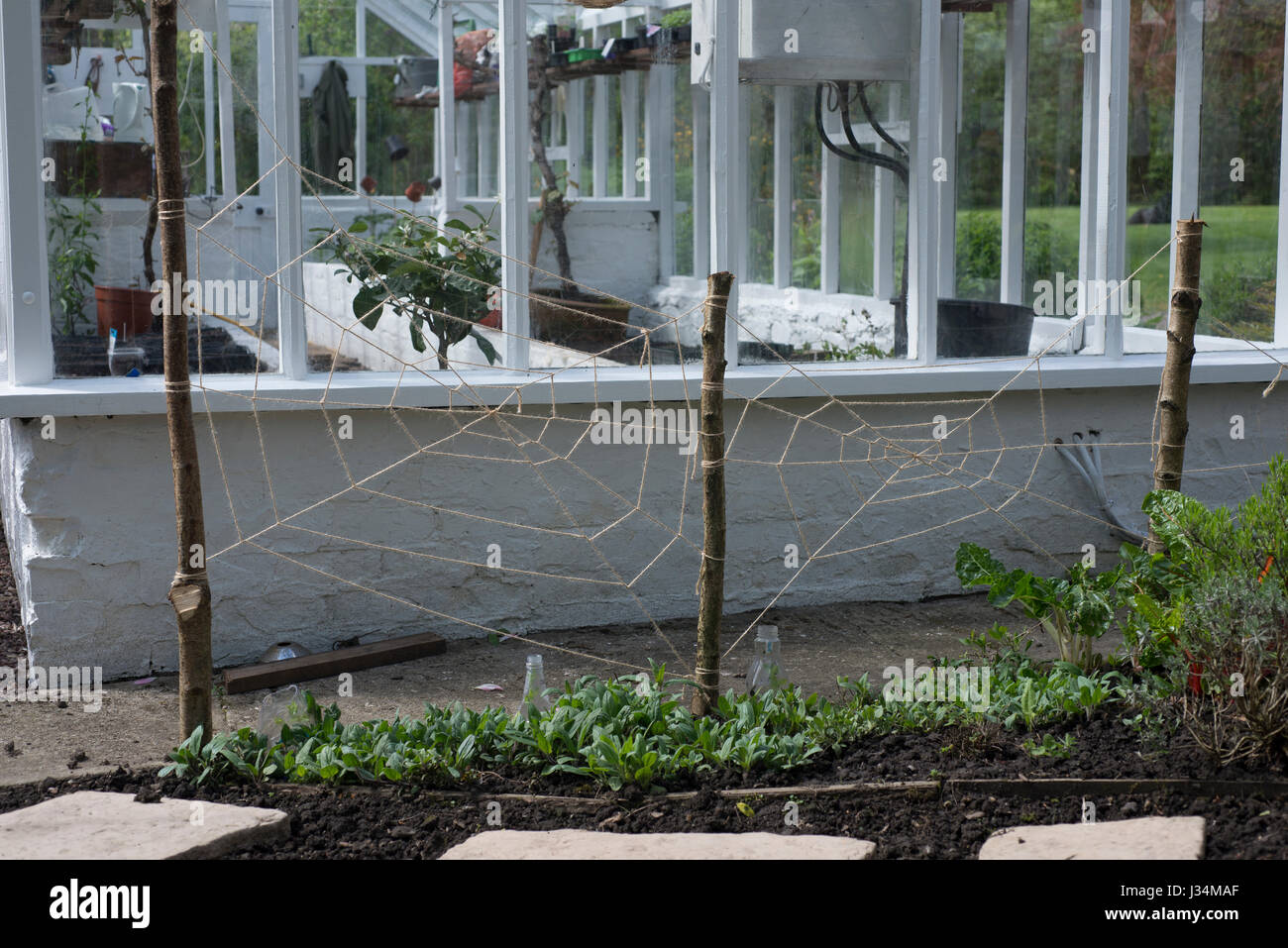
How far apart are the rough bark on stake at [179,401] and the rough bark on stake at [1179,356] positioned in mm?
3101

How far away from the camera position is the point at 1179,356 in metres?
4.73

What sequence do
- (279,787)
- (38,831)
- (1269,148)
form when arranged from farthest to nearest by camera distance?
(1269,148) → (279,787) → (38,831)

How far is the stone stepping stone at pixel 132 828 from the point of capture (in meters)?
3.42

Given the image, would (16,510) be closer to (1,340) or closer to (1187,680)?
(1,340)

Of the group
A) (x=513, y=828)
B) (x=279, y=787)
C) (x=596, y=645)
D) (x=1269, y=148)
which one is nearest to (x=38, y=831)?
(x=279, y=787)

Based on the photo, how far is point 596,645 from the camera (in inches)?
225

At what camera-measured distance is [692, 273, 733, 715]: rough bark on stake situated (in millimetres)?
4262

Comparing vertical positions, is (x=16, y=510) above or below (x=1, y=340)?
below

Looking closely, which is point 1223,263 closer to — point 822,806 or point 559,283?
point 559,283

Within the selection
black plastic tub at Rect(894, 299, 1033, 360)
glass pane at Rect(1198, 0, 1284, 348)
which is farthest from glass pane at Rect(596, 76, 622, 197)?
glass pane at Rect(1198, 0, 1284, 348)

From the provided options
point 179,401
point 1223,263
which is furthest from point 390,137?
point 1223,263

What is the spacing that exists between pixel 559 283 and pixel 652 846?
115 inches

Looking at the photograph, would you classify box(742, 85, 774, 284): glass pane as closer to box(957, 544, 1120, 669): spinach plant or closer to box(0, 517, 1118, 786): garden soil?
box(0, 517, 1118, 786): garden soil

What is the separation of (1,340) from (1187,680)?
185 inches
